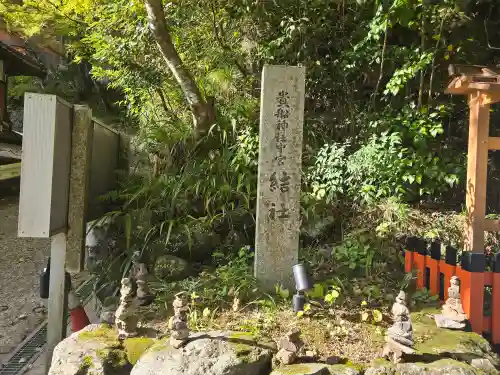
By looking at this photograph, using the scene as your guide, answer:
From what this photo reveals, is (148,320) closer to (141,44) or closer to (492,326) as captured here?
(492,326)

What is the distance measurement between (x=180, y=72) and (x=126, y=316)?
11.4ft

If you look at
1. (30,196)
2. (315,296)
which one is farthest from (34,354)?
(315,296)

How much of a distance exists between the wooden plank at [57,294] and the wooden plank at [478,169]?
12.7 feet

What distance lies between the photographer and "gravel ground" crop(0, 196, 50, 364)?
465 cm

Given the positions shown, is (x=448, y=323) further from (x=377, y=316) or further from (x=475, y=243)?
(x=475, y=243)

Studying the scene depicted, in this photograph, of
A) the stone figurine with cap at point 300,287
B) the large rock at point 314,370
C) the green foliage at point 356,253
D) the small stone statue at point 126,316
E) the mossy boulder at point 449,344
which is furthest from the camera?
the green foliage at point 356,253

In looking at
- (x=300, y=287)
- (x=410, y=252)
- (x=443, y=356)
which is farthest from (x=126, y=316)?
(x=410, y=252)

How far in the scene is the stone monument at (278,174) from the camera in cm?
376

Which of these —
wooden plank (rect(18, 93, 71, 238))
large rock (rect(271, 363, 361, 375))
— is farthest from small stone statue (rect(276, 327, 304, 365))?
wooden plank (rect(18, 93, 71, 238))

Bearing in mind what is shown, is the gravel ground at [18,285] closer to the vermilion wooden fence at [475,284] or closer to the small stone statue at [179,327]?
the small stone statue at [179,327]

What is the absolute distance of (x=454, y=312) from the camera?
129 inches

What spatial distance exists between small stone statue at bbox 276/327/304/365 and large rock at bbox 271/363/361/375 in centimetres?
5

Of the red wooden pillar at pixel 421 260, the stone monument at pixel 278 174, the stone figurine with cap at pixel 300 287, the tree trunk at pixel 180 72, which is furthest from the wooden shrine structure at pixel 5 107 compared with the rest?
the red wooden pillar at pixel 421 260

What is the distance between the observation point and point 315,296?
3.71m
